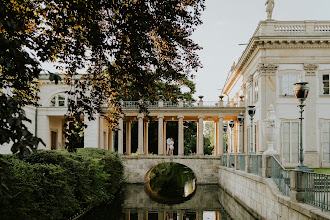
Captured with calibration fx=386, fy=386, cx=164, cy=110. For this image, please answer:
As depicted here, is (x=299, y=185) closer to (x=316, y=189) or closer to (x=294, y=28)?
(x=316, y=189)

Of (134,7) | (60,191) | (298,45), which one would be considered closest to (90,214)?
(60,191)

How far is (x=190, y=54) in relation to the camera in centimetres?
846

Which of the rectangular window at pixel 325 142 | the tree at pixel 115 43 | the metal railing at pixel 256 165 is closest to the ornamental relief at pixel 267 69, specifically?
the rectangular window at pixel 325 142

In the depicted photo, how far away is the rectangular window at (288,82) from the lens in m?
28.2

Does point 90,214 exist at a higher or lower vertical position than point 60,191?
lower

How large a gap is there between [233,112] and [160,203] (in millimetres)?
15330

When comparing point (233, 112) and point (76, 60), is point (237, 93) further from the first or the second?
point (76, 60)

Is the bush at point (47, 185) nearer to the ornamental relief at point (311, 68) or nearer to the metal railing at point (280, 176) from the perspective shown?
the metal railing at point (280, 176)

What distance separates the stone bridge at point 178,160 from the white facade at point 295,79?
5.98 metres

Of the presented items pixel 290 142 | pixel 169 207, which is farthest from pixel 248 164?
pixel 290 142

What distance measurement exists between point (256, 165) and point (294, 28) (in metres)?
15.7

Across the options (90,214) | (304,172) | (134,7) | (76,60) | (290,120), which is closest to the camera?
(134,7)

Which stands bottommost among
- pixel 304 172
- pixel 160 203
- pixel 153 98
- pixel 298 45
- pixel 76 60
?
pixel 160 203

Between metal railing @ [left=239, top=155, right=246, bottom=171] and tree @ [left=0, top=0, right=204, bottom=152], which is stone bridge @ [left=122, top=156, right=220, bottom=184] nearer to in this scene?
metal railing @ [left=239, top=155, right=246, bottom=171]
